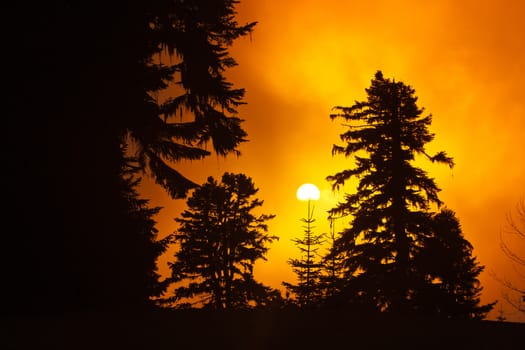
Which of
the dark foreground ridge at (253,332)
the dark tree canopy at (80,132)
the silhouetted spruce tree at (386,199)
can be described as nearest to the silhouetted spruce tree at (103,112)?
the dark tree canopy at (80,132)

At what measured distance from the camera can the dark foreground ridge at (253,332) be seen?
4047mm

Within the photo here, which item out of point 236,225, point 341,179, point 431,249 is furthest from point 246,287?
point 431,249

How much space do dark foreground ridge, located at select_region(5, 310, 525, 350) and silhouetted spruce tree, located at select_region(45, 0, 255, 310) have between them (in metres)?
1.78

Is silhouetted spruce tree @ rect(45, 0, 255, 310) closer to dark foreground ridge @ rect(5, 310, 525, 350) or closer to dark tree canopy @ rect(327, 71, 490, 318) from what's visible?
dark foreground ridge @ rect(5, 310, 525, 350)

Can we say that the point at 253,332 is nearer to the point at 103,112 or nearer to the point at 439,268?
the point at 103,112

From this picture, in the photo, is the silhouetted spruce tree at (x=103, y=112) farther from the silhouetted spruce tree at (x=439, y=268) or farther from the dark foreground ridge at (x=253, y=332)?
the silhouetted spruce tree at (x=439, y=268)

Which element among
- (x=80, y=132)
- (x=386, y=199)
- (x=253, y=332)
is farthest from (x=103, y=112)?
(x=386, y=199)

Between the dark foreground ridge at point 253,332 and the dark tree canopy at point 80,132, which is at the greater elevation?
the dark tree canopy at point 80,132

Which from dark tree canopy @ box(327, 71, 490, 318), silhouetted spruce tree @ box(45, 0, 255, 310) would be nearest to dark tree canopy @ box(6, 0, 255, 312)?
silhouetted spruce tree @ box(45, 0, 255, 310)

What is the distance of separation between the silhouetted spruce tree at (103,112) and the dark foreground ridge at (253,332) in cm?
178

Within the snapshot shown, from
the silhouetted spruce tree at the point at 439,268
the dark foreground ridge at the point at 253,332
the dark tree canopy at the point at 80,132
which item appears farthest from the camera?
the silhouetted spruce tree at the point at 439,268

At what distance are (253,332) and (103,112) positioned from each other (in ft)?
17.9

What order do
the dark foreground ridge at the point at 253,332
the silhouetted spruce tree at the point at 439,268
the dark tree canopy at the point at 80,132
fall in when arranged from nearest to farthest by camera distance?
the dark foreground ridge at the point at 253,332
the dark tree canopy at the point at 80,132
the silhouetted spruce tree at the point at 439,268

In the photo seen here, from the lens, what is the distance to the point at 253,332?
177 inches
